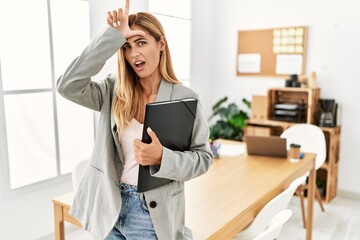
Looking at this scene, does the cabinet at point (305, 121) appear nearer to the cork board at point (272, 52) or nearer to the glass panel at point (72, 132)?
the cork board at point (272, 52)

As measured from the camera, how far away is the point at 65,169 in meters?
2.79

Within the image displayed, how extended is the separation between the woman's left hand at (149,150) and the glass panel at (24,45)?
172 cm

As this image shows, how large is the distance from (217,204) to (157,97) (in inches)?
28.2

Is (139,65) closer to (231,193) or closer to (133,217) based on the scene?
(133,217)

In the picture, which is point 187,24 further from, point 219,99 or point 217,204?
point 217,204

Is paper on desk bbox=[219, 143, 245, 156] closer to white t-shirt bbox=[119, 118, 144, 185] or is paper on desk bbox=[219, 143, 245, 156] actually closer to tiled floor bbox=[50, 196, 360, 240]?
tiled floor bbox=[50, 196, 360, 240]

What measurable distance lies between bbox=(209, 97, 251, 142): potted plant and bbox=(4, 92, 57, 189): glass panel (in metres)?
1.88

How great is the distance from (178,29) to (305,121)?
5.66 ft

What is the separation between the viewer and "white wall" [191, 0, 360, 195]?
350cm

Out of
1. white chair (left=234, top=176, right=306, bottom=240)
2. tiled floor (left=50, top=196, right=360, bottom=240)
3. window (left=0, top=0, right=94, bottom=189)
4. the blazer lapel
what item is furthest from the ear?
tiled floor (left=50, top=196, right=360, bottom=240)

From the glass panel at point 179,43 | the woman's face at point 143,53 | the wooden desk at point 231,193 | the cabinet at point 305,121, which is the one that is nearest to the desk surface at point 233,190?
the wooden desk at point 231,193

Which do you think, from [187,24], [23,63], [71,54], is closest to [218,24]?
[187,24]

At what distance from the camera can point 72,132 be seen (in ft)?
9.23

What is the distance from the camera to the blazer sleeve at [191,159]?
1.02 metres
